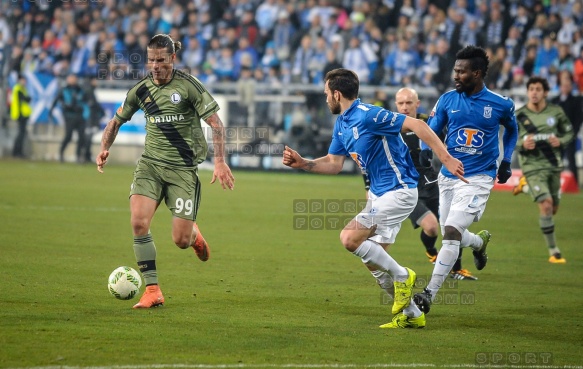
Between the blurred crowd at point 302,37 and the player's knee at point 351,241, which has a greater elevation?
the blurred crowd at point 302,37

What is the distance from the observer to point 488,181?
9.27m

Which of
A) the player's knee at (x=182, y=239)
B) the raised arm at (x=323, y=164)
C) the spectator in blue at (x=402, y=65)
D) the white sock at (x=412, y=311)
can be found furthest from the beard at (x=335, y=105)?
the spectator in blue at (x=402, y=65)

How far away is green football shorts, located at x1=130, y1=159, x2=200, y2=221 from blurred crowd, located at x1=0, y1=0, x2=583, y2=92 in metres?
16.7

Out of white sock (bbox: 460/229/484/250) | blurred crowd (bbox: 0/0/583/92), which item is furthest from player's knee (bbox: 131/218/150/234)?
blurred crowd (bbox: 0/0/583/92)

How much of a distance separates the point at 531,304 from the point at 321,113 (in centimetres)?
1692

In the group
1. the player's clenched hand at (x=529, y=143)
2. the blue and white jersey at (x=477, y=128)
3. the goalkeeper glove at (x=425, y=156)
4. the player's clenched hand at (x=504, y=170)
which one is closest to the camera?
the blue and white jersey at (x=477, y=128)

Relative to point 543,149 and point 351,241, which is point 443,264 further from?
point 543,149

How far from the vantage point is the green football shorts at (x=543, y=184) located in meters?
13.2

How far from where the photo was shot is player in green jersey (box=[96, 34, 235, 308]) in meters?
8.77

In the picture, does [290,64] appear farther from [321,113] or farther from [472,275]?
[472,275]

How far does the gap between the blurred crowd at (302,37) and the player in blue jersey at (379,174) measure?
16.6 meters

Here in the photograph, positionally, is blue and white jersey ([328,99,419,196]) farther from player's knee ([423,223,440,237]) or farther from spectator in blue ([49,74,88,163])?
spectator in blue ([49,74,88,163])

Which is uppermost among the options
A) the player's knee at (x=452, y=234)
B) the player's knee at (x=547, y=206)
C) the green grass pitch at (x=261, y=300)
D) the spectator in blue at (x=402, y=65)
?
the spectator in blue at (x=402, y=65)

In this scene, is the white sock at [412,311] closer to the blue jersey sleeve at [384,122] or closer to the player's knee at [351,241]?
the player's knee at [351,241]
